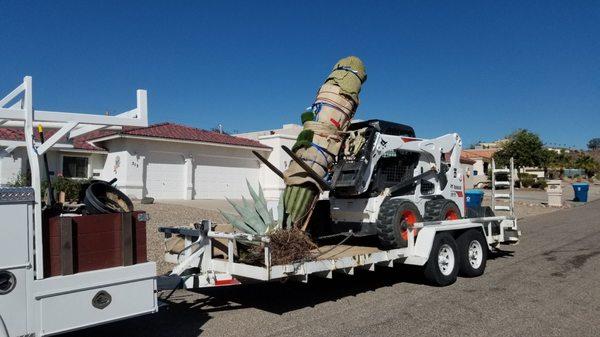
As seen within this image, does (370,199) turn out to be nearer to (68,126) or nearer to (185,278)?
(185,278)

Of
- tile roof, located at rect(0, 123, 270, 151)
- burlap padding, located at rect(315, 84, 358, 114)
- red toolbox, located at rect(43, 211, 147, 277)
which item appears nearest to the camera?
red toolbox, located at rect(43, 211, 147, 277)

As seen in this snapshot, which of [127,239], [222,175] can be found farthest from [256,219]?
[222,175]

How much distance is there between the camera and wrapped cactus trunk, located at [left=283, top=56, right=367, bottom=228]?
7613mm

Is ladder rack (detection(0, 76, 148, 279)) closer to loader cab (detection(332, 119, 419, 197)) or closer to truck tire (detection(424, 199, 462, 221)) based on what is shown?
loader cab (detection(332, 119, 419, 197))

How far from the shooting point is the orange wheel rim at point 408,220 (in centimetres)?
823

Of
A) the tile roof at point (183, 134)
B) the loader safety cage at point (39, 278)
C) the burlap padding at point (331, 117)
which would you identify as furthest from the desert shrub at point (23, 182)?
the tile roof at point (183, 134)

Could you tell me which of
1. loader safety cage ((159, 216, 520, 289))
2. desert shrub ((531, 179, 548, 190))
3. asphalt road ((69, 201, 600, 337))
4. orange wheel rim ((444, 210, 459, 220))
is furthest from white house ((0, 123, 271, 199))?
desert shrub ((531, 179, 548, 190))

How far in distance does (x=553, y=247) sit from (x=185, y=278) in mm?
10097

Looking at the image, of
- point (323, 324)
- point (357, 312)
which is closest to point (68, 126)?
point (323, 324)

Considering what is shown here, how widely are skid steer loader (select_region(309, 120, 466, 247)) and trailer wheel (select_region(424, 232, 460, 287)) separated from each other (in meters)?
0.46

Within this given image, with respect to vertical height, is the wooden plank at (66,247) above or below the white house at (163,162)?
below

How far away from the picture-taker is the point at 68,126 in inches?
190

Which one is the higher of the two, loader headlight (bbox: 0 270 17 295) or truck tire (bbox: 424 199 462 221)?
truck tire (bbox: 424 199 462 221)

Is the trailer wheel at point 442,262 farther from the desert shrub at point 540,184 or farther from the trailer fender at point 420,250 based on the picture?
the desert shrub at point 540,184
